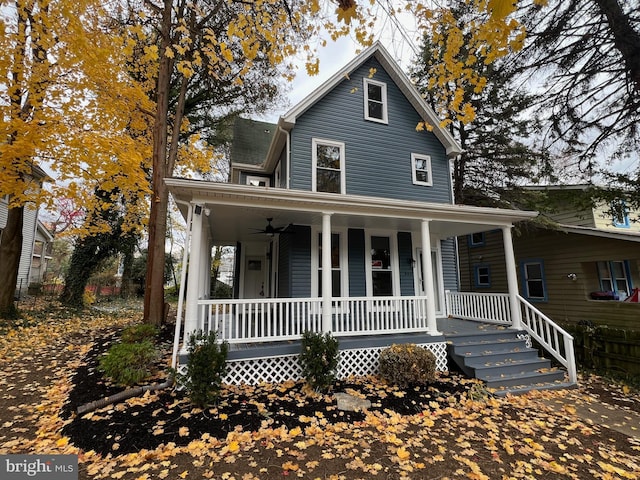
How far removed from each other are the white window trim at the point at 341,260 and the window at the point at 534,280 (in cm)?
817

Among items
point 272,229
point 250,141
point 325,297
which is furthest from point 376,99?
point 325,297

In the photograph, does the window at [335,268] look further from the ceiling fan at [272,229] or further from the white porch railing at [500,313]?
the white porch railing at [500,313]

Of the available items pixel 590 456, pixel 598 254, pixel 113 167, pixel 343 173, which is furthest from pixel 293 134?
pixel 598 254

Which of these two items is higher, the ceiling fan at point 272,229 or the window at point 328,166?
the window at point 328,166

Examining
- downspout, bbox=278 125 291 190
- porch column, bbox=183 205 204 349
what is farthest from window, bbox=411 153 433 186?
porch column, bbox=183 205 204 349

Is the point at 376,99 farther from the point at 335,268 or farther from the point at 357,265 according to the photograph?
the point at 335,268

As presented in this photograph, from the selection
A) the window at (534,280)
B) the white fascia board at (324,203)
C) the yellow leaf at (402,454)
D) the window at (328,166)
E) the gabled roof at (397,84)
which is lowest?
the yellow leaf at (402,454)

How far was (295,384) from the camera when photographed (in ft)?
18.8

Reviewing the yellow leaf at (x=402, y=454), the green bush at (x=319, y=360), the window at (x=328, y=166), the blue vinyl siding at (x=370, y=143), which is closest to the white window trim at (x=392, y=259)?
the blue vinyl siding at (x=370, y=143)

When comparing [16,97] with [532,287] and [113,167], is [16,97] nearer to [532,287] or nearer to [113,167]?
[113,167]

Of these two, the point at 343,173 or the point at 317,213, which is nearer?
the point at 317,213

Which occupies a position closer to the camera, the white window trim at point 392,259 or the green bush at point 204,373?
the green bush at point 204,373

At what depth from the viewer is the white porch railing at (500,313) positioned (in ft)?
22.5

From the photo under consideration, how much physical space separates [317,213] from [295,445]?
4.23m
